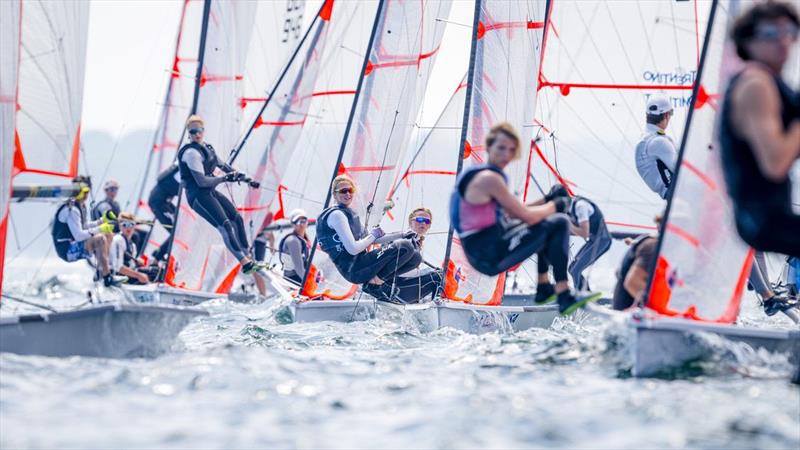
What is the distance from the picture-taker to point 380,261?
40.2ft

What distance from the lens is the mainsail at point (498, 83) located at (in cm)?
1256

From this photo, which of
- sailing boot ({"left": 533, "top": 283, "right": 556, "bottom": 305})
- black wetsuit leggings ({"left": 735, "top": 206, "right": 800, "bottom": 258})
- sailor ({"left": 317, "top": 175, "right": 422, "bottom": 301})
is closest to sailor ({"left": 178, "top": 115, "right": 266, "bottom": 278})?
sailor ({"left": 317, "top": 175, "right": 422, "bottom": 301})

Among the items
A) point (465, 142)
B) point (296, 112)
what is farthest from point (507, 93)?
point (296, 112)

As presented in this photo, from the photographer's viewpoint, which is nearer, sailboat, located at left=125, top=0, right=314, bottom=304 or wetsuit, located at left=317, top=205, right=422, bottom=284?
wetsuit, located at left=317, top=205, right=422, bottom=284

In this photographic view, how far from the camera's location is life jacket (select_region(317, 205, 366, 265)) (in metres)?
12.1

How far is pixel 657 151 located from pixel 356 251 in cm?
314

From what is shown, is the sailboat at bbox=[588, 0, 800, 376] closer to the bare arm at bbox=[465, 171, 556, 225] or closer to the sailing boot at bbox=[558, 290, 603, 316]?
the sailing boot at bbox=[558, 290, 603, 316]

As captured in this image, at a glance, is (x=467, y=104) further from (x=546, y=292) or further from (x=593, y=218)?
(x=546, y=292)

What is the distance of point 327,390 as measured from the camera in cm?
677

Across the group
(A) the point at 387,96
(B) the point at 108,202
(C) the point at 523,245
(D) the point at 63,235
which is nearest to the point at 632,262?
(C) the point at 523,245

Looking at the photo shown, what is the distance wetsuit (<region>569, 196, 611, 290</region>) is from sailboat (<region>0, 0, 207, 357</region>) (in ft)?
13.6

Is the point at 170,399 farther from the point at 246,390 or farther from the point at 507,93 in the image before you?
the point at 507,93

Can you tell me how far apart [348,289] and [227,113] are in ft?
19.0

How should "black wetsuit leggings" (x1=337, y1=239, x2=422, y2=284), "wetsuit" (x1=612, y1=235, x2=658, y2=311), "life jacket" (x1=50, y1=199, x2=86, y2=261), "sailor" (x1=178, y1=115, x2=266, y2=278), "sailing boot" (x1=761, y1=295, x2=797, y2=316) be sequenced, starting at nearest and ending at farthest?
1. "wetsuit" (x1=612, y1=235, x2=658, y2=311)
2. "sailing boot" (x1=761, y1=295, x2=797, y2=316)
3. "black wetsuit leggings" (x1=337, y1=239, x2=422, y2=284)
4. "sailor" (x1=178, y1=115, x2=266, y2=278)
5. "life jacket" (x1=50, y1=199, x2=86, y2=261)
